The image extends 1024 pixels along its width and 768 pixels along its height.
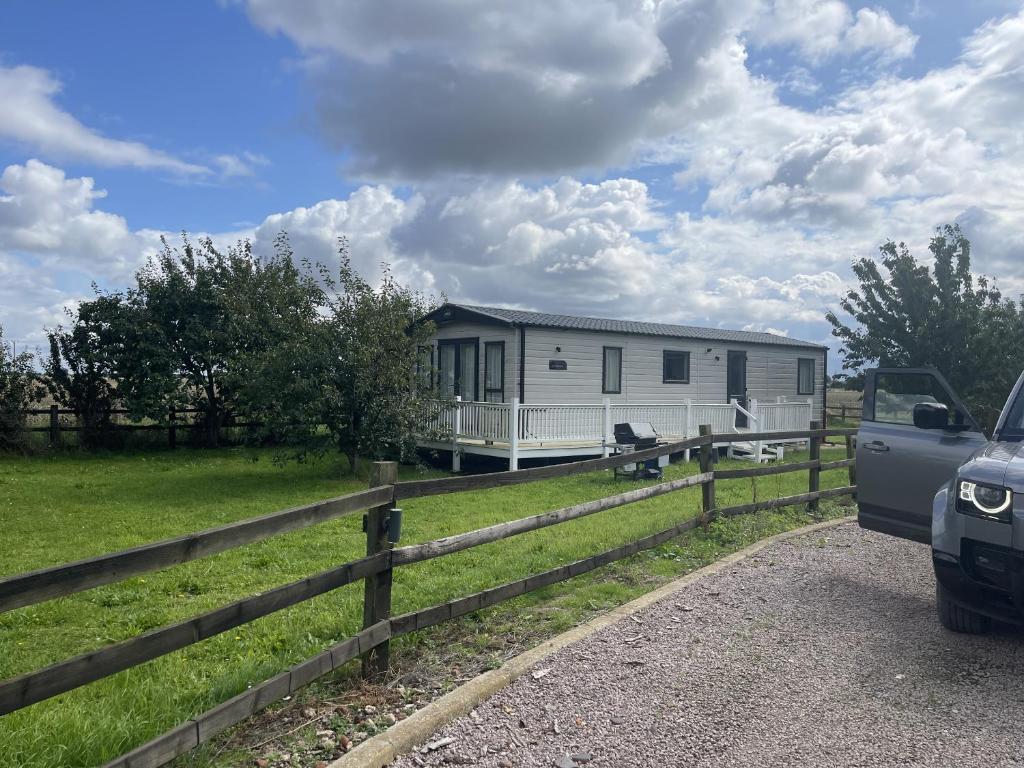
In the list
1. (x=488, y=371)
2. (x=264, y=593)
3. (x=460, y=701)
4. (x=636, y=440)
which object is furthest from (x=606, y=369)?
(x=264, y=593)

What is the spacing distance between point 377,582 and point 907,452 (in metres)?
3.99

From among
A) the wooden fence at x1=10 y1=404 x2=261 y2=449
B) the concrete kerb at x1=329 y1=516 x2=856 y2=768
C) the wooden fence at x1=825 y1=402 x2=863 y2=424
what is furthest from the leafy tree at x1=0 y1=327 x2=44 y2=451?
the wooden fence at x1=825 y1=402 x2=863 y2=424

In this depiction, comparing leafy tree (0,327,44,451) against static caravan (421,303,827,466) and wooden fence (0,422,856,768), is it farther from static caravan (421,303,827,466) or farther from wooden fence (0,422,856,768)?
wooden fence (0,422,856,768)

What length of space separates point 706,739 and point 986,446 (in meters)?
2.75

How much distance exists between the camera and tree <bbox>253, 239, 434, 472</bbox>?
13.9 meters

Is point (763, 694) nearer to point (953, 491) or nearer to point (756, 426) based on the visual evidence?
point (953, 491)

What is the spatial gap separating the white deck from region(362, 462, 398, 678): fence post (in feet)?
36.6

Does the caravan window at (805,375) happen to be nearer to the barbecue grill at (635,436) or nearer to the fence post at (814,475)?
the barbecue grill at (635,436)

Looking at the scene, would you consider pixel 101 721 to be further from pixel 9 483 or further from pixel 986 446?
pixel 9 483

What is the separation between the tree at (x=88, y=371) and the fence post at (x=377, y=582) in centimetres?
1809

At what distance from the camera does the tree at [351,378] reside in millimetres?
13852

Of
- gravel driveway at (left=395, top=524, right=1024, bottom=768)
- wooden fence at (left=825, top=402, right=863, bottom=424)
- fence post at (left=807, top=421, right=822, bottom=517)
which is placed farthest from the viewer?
wooden fence at (left=825, top=402, right=863, bottom=424)

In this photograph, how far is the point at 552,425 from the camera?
15.9 m

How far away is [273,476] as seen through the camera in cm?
1523
